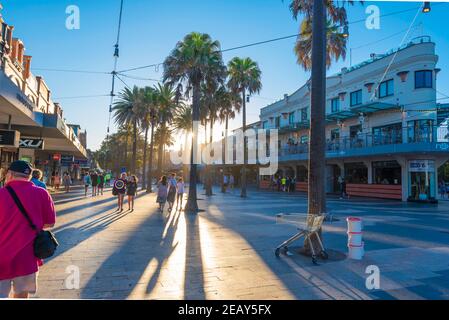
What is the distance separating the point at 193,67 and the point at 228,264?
12.2 m

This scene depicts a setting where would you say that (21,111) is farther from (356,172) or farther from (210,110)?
(356,172)

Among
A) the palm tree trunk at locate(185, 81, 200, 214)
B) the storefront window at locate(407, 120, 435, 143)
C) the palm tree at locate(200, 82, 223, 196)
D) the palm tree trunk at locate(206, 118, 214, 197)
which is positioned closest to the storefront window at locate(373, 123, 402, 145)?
the storefront window at locate(407, 120, 435, 143)

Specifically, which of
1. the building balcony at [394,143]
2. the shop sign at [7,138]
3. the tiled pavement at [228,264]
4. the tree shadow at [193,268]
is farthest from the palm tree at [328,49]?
the shop sign at [7,138]

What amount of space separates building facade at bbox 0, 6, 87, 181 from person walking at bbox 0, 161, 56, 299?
1846 millimetres

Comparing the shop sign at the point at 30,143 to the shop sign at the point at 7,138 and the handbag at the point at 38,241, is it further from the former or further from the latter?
the handbag at the point at 38,241

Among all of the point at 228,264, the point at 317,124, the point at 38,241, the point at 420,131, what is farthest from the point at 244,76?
the point at 38,241

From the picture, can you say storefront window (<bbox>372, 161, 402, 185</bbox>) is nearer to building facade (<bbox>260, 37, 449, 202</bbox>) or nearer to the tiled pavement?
building facade (<bbox>260, 37, 449, 202</bbox>)

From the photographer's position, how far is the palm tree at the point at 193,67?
16.2 metres

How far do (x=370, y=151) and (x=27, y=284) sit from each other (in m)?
26.0

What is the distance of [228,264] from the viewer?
6.52 meters

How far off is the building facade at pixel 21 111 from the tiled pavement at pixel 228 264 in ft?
7.61
